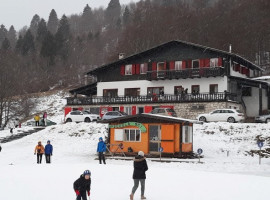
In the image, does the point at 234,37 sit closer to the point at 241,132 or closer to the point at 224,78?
the point at 224,78

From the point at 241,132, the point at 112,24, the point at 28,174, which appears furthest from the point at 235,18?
the point at 112,24

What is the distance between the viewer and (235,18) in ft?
237

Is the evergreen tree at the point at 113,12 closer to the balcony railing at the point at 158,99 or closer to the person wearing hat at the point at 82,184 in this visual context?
the balcony railing at the point at 158,99

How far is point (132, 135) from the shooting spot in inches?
1158

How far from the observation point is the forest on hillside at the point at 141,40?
6775 cm

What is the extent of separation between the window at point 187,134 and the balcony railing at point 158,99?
39.0 feet

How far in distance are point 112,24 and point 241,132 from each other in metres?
111

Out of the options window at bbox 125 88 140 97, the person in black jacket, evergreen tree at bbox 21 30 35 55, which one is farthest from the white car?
evergreen tree at bbox 21 30 35 55

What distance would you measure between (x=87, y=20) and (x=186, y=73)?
11380cm

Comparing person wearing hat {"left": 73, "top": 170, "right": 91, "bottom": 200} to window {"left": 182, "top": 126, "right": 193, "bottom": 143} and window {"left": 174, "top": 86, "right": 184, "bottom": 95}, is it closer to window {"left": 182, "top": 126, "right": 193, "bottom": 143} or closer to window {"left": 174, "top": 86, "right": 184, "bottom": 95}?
window {"left": 182, "top": 126, "right": 193, "bottom": 143}

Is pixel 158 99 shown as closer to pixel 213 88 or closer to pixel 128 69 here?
pixel 213 88

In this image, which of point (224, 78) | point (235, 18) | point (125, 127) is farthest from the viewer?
point (235, 18)

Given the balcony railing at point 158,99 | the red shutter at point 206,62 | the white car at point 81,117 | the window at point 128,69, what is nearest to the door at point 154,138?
the balcony railing at point 158,99

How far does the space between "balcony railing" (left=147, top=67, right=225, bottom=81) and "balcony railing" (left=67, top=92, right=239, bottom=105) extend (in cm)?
237
